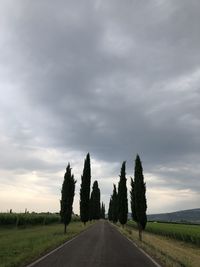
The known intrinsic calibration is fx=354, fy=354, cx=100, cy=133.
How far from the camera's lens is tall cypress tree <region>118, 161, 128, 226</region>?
5903cm

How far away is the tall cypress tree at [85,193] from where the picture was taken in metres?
62.7

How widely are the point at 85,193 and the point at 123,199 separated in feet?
23.3

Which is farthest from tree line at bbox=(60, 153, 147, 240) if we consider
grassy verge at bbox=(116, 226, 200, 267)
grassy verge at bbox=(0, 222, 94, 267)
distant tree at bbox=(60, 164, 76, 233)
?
grassy verge at bbox=(0, 222, 94, 267)

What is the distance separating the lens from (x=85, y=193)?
209 ft

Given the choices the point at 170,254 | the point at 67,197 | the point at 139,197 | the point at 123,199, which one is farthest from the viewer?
the point at 123,199

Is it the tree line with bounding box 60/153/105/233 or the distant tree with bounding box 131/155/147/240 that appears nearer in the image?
the distant tree with bounding box 131/155/147/240

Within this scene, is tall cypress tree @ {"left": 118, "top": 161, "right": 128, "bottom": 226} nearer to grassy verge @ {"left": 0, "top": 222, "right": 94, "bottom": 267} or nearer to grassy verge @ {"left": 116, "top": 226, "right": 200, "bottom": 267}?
grassy verge @ {"left": 0, "top": 222, "right": 94, "bottom": 267}

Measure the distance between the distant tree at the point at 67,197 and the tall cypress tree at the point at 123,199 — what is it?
17.2 metres

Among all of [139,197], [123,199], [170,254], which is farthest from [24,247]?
[123,199]

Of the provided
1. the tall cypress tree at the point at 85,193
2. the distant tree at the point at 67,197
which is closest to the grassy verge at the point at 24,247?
the distant tree at the point at 67,197

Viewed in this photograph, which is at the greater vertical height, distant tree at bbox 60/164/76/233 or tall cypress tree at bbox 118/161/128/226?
tall cypress tree at bbox 118/161/128/226

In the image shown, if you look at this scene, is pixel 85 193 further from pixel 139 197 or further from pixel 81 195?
pixel 139 197

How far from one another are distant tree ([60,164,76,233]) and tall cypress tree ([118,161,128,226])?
17162 millimetres

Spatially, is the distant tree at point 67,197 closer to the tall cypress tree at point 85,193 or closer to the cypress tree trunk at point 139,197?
the cypress tree trunk at point 139,197
